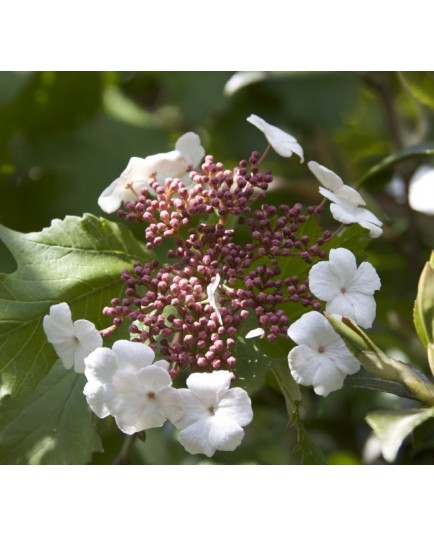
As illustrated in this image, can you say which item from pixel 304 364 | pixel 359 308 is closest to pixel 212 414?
pixel 304 364

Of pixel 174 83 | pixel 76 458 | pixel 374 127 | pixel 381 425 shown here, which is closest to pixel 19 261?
pixel 76 458

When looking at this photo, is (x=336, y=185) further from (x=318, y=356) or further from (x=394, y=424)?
(x=394, y=424)

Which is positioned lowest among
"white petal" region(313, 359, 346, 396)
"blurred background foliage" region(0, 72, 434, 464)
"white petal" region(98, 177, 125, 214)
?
"blurred background foliage" region(0, 72, 434, 464)

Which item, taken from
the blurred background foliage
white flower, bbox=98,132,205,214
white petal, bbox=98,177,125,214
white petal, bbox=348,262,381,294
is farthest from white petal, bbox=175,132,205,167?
the blurred background foliage

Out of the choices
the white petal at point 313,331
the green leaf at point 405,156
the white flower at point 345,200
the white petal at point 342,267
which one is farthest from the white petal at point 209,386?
the green leaf at point 405,156

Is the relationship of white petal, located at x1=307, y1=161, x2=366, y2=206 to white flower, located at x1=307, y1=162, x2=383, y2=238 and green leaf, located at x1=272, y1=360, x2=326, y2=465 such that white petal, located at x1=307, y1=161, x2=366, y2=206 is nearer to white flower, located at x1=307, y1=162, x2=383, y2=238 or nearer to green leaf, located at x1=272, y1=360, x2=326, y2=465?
white flower, located at x1=307, y1=162, x2=383, y2=238

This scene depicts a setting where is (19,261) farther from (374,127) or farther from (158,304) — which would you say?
(374,127)
